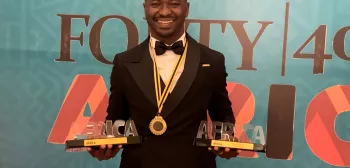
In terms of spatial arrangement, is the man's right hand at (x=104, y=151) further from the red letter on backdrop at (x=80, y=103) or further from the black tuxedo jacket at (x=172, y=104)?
the red letter on backdrop at (x=80, y=103)

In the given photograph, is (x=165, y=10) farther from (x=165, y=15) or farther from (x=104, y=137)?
(x=104, y=137)

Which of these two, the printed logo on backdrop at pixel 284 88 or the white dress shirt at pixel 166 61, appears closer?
the white dress shirt at pixel 166 61

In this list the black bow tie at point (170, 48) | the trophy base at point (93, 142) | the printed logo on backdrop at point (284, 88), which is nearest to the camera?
the trophy base at point (93, 142)

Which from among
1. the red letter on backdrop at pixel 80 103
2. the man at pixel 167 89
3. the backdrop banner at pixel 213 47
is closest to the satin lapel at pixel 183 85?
the man at pixel 167 89

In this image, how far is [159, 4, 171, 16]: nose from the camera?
4.45ft

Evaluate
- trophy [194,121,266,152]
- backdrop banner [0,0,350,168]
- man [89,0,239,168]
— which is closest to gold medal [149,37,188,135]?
man [89,0,239,168]

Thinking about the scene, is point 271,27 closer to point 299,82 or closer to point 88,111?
point 299,82

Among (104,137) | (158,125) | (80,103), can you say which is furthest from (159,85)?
(80,103)

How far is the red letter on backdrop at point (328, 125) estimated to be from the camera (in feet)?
6.31

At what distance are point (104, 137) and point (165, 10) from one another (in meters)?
0.45

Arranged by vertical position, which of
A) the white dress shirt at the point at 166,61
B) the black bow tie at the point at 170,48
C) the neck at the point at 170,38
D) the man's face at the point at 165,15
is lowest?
the white dress shirt at the point at 166,61

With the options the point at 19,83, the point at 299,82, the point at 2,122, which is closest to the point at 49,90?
the point at 19,83

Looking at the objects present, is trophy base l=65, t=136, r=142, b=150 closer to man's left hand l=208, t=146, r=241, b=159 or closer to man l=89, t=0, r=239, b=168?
man l=89, t=0, r=239, b=168

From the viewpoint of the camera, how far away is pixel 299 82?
1933 millimetres
